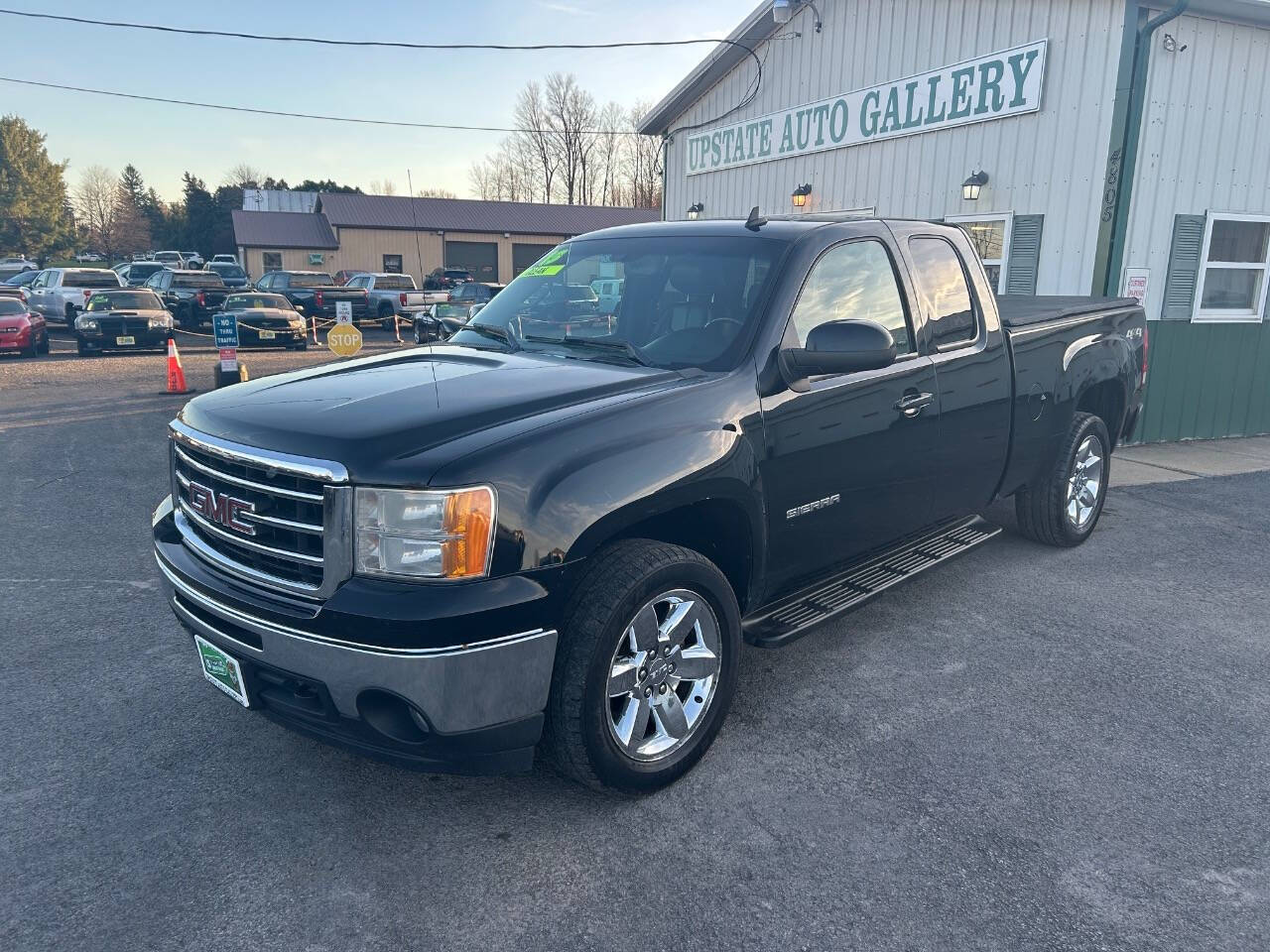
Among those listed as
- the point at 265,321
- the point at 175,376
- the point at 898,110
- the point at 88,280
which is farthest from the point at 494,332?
the point at 88,280

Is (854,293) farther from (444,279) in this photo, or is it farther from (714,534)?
(444,279)

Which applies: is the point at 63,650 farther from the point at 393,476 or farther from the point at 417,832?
the point at 393,476

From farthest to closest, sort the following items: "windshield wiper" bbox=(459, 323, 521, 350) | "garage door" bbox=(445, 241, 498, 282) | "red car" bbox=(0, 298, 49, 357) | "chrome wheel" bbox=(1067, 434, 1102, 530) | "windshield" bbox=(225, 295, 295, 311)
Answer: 1. "garage door" bbox=(445, 241, 498, 282)
2. "windshield" bbox=(225, 295, 295, 311)
3. "red car" bbox=(0, 298, 49, 357)
4. "chrome wheel" bbox=(1067, 434, 1102, 530)
5. "windshield wiper" bbox=(459, 323, 521, 350)

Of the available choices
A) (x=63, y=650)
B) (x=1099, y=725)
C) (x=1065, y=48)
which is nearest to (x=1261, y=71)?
(x=1065, y=48)

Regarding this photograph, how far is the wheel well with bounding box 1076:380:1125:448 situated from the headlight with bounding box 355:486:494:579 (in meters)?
4.66

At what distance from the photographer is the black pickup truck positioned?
266 centimetres

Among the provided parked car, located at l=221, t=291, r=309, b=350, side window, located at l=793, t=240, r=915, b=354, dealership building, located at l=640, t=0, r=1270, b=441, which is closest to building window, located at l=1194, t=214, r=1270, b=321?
dealership building, located at l=640, t=0, r=1270, b=441

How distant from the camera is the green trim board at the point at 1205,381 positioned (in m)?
10.0

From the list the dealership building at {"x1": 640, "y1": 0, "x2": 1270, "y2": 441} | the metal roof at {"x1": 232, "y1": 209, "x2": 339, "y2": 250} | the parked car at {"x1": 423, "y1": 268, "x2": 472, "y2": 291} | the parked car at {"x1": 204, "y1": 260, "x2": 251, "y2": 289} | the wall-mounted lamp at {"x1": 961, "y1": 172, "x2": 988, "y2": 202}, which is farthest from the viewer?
the metal roof at {"x1": 232, "y1": 209, "x2": 339, "y2": 250}

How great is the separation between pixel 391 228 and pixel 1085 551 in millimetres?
48375

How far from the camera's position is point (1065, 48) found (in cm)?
958

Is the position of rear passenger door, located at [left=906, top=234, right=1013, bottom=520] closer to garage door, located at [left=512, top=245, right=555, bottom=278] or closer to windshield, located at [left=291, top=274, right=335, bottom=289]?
windshield, located at [left=291, top=274, right=335, bottom=289]

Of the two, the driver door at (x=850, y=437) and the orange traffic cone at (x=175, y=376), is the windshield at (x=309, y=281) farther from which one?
the driver door at (x=850, y=437)

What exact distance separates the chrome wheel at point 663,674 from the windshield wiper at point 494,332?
4.88ft
